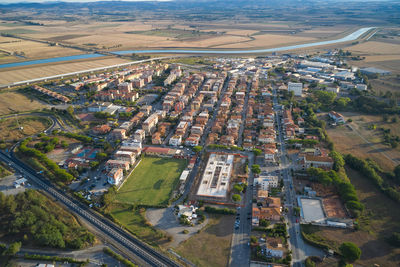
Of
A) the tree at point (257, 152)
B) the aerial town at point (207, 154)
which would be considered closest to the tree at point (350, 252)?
the aerial town at point (207, 154)

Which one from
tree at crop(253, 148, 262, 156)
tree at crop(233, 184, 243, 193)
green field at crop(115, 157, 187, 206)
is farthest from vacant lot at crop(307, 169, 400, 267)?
green field at crop(115, 157, 187, 206)

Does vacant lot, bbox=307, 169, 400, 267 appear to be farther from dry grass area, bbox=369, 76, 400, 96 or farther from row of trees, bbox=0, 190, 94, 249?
dry grass area, bbox=369, 76, 400, 96

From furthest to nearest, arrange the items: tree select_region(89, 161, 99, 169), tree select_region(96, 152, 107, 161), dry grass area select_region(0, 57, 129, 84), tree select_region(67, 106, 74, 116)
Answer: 1. dry grass area select_region(0, 57, 129, 84)
2. tree select_region(67, 106, 74, 116)
3. tree select_region(96, 152, 107, 161)
4. tree select_region(89, 161, 99, 169)

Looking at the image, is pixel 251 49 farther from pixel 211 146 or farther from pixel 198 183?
pixel 198 183

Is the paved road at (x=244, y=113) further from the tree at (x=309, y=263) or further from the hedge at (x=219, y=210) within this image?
the tree at (x=309, y=263)

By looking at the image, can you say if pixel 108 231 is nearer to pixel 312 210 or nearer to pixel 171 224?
pixel 171 224

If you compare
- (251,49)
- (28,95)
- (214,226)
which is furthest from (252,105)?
(251,49)

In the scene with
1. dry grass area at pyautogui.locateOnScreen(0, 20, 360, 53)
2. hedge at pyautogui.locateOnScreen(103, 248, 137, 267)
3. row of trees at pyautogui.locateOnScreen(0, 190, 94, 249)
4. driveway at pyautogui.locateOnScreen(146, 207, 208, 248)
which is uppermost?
dry grass area at pyautogui.locateOnScreen(0, 20, 360, 53)
